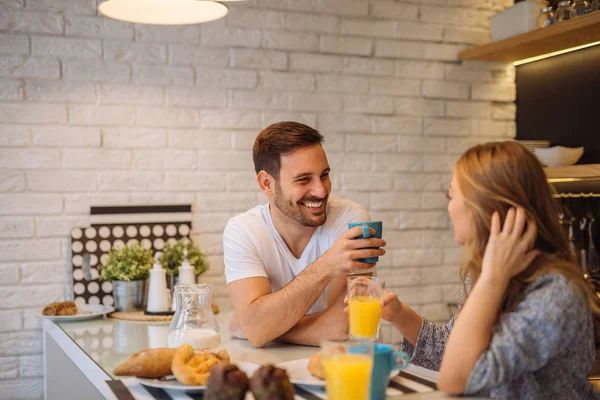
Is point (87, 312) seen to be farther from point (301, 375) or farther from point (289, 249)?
point (301, 375)

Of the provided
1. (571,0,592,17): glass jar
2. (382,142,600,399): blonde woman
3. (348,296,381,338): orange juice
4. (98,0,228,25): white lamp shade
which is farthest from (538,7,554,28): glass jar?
(348,296,381,338): orange juice

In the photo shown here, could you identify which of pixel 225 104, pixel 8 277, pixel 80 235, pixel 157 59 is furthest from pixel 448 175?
pixel 8 277

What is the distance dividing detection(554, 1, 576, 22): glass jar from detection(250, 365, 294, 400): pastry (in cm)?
248

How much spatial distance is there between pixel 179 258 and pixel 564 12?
1.95m

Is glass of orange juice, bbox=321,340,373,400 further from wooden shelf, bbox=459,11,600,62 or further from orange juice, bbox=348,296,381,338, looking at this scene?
wooden shelf, bbox=459,11,600,62

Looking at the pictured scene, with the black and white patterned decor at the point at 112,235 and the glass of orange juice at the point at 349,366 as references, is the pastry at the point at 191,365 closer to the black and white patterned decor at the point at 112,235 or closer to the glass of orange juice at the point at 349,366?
the glass of orange juice at the point at 349,366

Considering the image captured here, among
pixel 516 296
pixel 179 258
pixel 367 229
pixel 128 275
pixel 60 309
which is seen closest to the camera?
pixel 516 296

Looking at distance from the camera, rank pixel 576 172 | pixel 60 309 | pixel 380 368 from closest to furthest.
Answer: pixel 380 368, pixel 60 309, pixel 576 172

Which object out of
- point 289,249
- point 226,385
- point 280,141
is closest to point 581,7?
point 280,141

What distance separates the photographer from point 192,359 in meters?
1.60

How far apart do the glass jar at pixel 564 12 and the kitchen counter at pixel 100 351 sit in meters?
1.91

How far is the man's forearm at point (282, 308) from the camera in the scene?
2123 mm

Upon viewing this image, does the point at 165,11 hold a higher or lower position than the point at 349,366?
higher

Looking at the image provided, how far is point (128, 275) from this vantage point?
290 cm
